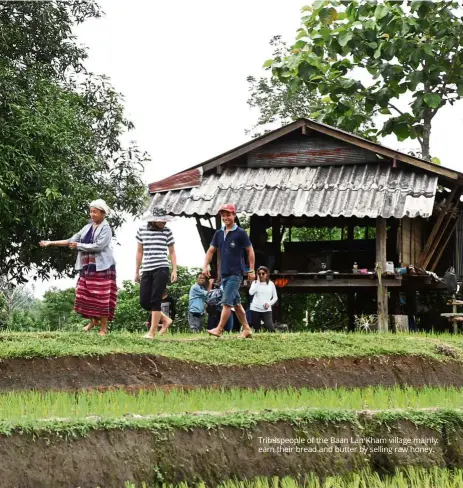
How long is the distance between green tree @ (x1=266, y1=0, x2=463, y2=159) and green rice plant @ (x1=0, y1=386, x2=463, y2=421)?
12908mm

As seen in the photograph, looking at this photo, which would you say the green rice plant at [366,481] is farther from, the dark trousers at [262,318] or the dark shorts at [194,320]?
the dark shorts at [194,320]

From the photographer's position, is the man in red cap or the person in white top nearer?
the man in red cap

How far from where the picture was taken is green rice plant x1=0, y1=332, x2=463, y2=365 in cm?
1001

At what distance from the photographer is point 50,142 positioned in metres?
21.9

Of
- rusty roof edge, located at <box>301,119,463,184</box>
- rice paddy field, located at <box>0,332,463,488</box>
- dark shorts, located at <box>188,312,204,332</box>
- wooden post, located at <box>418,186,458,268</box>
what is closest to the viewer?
rice paddy field, located at <box>0,332,463,488</box>

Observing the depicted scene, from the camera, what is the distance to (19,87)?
74.5 feet

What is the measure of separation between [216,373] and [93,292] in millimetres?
2009

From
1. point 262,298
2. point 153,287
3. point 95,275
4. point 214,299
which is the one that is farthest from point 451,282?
point 95,275

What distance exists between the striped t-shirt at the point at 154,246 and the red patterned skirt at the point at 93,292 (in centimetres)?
49

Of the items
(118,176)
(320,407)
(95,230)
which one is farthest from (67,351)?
(118,176)

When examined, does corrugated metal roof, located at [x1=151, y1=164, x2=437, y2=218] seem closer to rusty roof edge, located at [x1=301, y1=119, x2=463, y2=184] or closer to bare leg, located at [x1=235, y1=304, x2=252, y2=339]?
rusty roof edge, located at [x1=301, y1=119, x2=463, y2=184]

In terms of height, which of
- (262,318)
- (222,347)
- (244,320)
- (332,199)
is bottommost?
(222,347)

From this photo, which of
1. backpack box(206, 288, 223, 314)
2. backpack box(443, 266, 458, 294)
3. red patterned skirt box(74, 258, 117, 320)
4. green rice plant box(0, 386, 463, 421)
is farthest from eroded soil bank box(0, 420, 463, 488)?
backpack box(443, 266, 458, 294)

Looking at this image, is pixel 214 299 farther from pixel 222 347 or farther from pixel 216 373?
pixel 216 373
